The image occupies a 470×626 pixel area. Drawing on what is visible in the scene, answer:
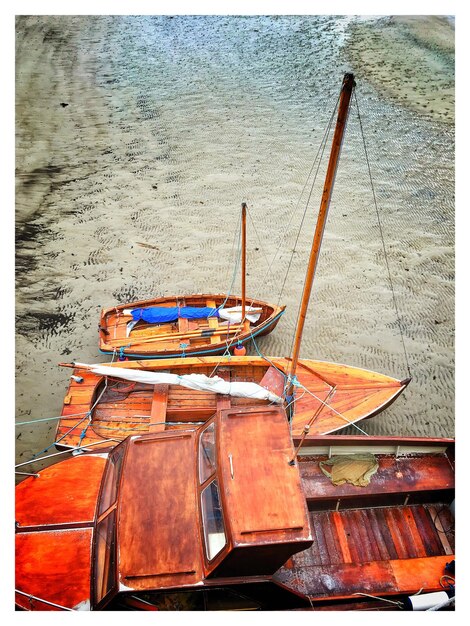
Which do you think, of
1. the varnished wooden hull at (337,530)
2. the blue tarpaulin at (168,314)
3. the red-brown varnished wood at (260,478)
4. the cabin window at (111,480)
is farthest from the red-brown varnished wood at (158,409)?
the red-brown varnished wood at (260,478)

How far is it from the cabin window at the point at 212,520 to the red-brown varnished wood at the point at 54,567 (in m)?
1.54

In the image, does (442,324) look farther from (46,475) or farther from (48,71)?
(48,71)

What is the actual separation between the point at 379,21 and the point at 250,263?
53.6 feet

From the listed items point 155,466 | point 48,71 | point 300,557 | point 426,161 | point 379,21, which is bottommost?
point 300,557

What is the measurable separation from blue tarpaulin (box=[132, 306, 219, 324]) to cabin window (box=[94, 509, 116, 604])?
535 cm

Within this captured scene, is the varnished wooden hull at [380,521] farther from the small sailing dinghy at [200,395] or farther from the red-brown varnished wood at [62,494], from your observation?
the red-brown varnished wood at [62,494]

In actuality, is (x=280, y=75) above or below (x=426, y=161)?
above

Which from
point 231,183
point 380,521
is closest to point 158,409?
point 380,521

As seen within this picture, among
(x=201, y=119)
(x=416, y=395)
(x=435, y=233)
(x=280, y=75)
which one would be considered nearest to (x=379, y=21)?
(x=280, y=75)

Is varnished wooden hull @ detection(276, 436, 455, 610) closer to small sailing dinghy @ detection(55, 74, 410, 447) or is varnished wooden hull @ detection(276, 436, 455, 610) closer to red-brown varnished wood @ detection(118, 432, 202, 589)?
small sailing dinghy @ detection(55, 74, 410, 447)

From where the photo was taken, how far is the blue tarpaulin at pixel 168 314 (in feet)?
32.5

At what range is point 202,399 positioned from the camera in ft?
26.4

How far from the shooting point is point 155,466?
5195 mm

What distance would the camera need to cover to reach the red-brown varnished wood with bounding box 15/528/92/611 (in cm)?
476
